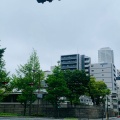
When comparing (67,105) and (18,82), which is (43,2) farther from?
(67,105)

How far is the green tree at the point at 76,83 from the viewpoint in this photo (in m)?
50.5

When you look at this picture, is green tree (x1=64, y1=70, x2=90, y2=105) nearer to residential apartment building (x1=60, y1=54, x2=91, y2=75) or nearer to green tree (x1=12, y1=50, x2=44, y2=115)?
green tree (x1=12, y1=50, x2=44, y2=115)

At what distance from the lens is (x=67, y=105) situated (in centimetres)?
5031

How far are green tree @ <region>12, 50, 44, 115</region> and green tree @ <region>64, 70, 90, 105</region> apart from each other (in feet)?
28.9

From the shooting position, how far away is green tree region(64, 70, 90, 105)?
5053 centimetres

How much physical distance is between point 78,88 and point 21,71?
1228 centimetres

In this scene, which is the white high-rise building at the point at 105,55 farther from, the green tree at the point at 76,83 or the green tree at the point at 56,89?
the green tree at the point at 56,89

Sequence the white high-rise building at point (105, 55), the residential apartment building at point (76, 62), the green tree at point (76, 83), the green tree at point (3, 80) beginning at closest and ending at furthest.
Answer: the green tree at point (3, 80) → the green tree at point (76, 83) → the residential apartment building at point (76, 62) → the white high-rise building at point (105, 55)

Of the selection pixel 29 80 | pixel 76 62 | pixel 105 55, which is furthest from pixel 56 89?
pixel 105 55

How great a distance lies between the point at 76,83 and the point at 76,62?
244ft

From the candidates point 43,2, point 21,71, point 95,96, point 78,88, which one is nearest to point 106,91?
point 95,96

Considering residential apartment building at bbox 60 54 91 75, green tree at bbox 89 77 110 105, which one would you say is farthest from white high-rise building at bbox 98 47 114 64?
green tree at bbox 89 77 110 105

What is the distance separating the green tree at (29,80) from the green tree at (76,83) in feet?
28.9

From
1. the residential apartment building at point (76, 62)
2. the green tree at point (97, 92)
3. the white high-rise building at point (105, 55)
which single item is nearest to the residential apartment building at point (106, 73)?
the residential apartment building at point (76, 62)
